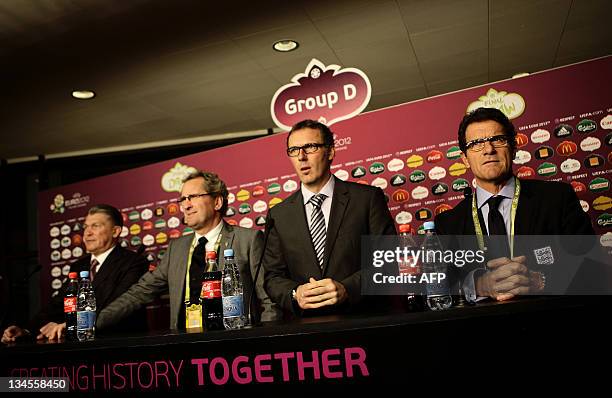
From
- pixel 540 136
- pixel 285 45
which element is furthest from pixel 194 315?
pixel 285 45

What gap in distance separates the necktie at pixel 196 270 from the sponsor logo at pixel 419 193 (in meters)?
1.31

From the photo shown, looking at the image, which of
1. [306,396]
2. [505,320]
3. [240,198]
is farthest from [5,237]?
[505,320]

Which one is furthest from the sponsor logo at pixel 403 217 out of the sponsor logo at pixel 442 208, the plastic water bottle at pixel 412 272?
the plastic water bottle at pixel 412 272

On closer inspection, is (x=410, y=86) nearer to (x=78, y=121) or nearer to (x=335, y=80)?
(x=335, y=80)

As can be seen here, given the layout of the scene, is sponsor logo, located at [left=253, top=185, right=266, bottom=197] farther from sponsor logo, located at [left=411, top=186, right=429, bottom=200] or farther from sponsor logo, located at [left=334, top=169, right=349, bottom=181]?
sponsor logo, located at [left=411, top=186, right=429, bottom=200]

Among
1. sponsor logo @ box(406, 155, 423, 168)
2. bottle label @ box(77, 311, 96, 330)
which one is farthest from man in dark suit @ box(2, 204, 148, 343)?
sponsor logo @ box(406, 155, 423, 168)

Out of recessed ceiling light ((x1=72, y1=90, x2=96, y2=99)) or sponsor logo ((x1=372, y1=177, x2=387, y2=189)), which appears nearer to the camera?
sponsor logo ((x1=372, y1=177, x2=387, y2=189))

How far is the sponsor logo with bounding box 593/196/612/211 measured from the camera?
292 centimetres

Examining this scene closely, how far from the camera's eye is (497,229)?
2.31 metres

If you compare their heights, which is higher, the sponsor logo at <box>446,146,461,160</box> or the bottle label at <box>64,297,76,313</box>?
the sponsor logo at <box>446,146,461,160</box>

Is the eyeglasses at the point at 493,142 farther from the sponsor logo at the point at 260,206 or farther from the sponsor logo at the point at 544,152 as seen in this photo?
the sponsor logo at the point at 260,206

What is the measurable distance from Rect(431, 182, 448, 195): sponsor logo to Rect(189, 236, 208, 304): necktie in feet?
4.59

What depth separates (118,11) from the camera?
3598 millimetres

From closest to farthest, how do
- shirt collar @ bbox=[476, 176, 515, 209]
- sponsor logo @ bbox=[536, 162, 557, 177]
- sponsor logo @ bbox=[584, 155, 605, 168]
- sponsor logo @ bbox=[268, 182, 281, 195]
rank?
1. shirt collar @ bbox=[476, 176, 515, 209]
2. sponsor logo @ bbox=[584, 155, 605, 168]
3. sponsor logo @ bbox=[536, 162, 557, 177]
4. sponsor logo @ bbox=[268, 182, 281, 195]
